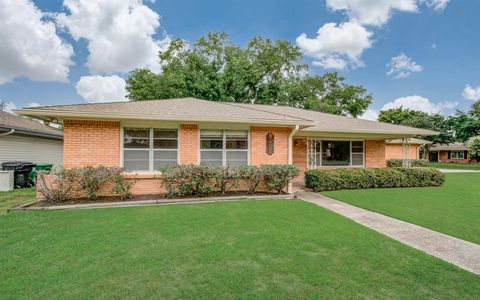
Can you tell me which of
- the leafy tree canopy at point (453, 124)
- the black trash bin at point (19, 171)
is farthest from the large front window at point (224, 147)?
the leafy tree canopy at point (453, 124)

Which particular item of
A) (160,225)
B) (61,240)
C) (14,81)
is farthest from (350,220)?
(14,81)

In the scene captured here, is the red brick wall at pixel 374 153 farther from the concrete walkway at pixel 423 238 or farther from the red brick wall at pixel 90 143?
the red brick wall at pixel 90 143

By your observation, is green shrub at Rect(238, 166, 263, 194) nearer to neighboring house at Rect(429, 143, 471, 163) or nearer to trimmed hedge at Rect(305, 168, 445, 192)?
trimmed hedge at Rect(305, 168, 445, 192)

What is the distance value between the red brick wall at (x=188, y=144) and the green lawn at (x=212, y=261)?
3.25 metres

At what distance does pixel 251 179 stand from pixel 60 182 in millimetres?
6098

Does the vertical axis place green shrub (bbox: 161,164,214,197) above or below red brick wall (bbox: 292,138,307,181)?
below

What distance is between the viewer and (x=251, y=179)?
Answer: 29.5ft

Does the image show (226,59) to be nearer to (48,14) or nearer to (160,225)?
(48,14)

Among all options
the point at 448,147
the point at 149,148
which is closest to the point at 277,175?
the point at 149,148

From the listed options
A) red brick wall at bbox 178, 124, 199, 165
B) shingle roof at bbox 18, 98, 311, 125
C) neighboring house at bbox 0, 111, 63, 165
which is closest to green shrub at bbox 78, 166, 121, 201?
shingle roof at bbox 18, 98, 311, 125

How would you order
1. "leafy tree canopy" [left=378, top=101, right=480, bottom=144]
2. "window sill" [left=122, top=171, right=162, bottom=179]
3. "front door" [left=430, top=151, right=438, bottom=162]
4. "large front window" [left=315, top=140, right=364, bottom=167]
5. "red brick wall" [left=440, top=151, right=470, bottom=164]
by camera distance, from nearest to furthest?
"window sill" [left=122, top=171, right=162, bottom=179] < "large front window" [left=315, top=140, right=364, bottom=167] < "leafy tree canopy" [left=378, top=101, right=480, bottom=144] < "red brick wall" [left=440, top=151, right=470, bottom=164] < "front door" [left=430, top=151, right=438, bottom=162]

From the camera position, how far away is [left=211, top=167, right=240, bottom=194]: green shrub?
849cm

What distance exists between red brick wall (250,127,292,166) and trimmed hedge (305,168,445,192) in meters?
1.92

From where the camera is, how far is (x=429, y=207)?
24.8ft
